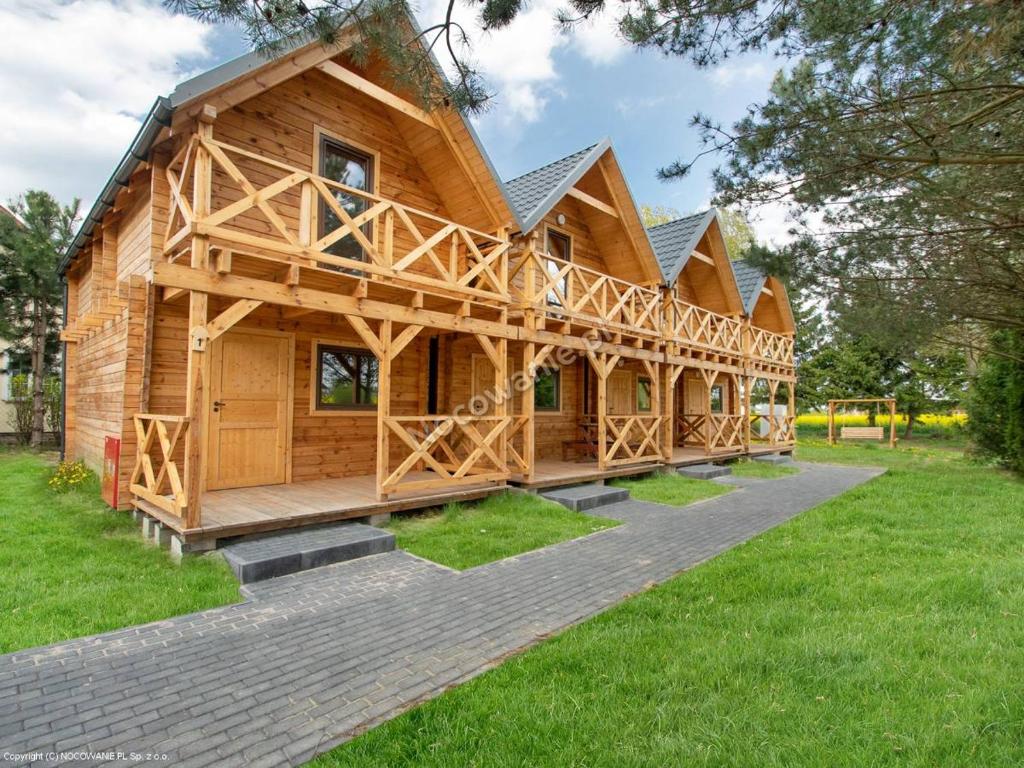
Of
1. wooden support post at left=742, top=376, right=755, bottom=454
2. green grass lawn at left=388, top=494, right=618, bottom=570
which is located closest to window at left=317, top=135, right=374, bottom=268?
green grass lawn at left=388, top=494, right=618, bottom=570

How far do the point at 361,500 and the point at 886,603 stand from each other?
17.9 feet

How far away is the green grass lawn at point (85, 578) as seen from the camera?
3.78 m

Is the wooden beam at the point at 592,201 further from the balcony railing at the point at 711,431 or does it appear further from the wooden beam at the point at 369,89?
the balcony railing at the point at 711,431

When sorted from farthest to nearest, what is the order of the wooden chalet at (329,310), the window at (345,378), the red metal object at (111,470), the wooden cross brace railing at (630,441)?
the wooden cross brace railing at (630,441), the window at (345,378), the red metal object at (111,470), the wooden chalet at (329,310)

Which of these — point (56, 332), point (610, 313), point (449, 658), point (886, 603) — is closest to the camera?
point (449, 658)

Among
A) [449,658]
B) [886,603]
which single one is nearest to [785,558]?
[886,603]

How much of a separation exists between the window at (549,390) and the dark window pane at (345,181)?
5.07 m

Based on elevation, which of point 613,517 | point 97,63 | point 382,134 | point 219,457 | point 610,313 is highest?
point 97,63

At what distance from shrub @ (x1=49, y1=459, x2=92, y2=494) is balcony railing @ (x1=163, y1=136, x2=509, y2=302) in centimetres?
439

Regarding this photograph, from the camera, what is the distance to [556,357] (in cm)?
1176

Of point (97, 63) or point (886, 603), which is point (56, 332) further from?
point (886, 603)

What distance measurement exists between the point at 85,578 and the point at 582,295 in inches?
336

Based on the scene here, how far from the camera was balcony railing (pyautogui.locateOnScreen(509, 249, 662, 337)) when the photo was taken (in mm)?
9133

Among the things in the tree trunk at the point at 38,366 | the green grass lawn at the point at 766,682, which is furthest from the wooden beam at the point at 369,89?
the tree trunk at the point at 38,366
